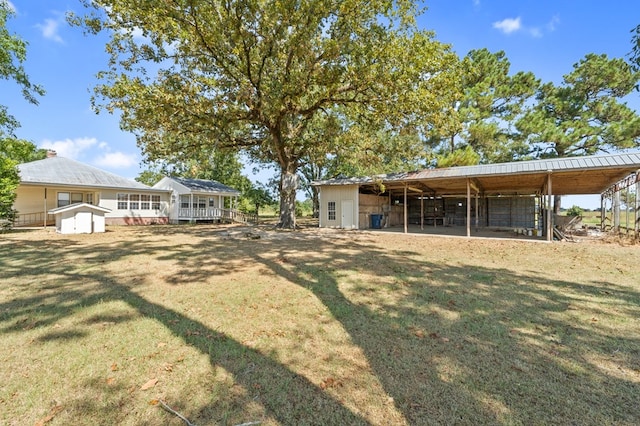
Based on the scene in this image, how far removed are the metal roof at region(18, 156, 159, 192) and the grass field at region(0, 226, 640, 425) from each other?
1513 cm

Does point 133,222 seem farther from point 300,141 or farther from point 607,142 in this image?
point 607,142

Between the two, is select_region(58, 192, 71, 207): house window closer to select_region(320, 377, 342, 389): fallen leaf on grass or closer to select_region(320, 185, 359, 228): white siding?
select_region(320, 185, 359, 228): white siding

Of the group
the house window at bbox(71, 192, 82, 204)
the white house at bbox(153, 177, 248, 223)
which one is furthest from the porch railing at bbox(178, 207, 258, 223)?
the house window at bbox(71, 192, 82, 204)

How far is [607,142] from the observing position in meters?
20.2

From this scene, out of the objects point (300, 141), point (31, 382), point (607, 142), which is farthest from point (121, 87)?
point (607, 142)

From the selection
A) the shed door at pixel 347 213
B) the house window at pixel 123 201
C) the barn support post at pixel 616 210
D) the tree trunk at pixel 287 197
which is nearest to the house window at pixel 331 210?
the shed door at pixel 347 213

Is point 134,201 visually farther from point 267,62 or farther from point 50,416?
A: point 50,416

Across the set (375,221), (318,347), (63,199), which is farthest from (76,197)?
(318,347)

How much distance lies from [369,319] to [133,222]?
2293cm

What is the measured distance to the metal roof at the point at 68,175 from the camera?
57.9ft

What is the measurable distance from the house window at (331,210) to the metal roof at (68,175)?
45.7ft

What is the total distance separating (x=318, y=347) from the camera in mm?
3195

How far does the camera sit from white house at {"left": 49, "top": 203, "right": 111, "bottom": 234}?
14.2 metres

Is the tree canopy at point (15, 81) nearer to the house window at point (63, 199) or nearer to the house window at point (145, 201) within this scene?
the house window at point (63, 199)
